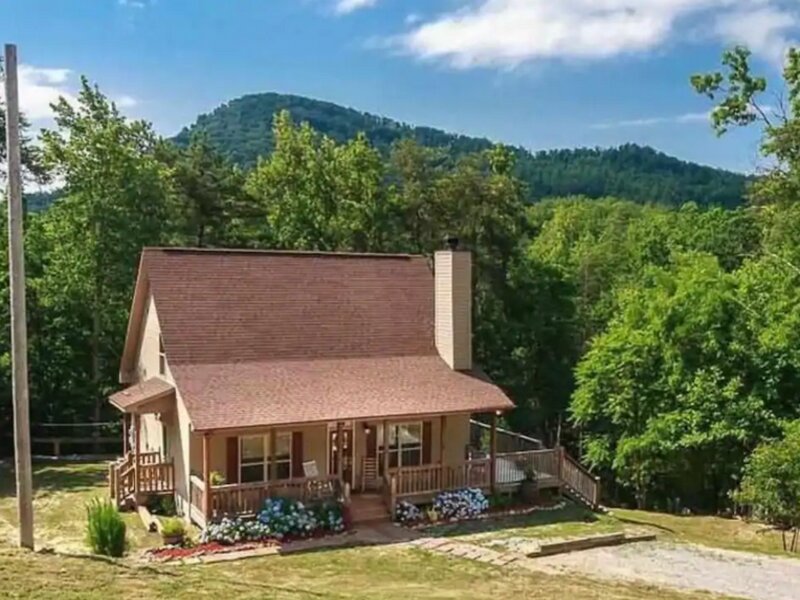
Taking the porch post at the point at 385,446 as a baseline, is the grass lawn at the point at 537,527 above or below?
below

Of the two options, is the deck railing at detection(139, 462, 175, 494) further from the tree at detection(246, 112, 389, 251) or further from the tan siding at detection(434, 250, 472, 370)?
the tree at detection(246, 112, 389, 251)

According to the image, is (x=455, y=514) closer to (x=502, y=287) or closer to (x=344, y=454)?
(x=344, y=454)

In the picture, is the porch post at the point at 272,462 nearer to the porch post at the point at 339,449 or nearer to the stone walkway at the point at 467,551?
the porch post at the point at 339,449

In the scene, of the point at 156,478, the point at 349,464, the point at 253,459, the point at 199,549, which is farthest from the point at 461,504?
the point at 156,478

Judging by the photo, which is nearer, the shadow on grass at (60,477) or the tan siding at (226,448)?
the tan siding at (226,448)

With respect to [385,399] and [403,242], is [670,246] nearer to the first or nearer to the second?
[403,242]

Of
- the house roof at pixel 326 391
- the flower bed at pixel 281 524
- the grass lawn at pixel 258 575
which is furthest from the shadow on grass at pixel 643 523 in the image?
the flower bed at pixel 281 524

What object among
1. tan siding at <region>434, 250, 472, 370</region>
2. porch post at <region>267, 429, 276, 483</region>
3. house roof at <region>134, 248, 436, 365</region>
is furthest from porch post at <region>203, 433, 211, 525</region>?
tan siding at <region>434, 250, 472, 370</region>
